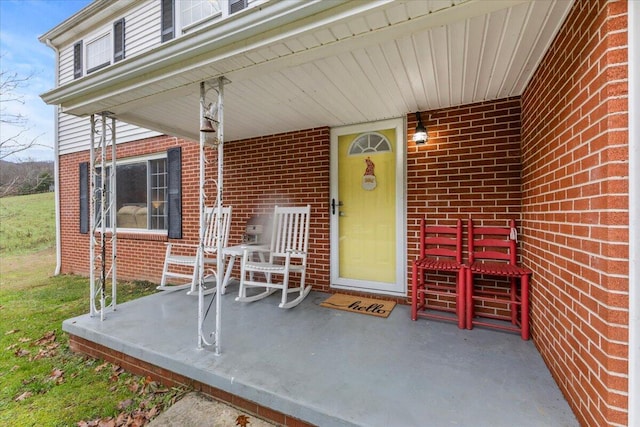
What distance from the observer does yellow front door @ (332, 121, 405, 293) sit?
11.0 ft

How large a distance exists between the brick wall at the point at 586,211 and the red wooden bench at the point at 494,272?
38cm

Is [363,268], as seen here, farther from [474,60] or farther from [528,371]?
[474,60]

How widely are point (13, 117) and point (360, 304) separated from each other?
9.63 metres

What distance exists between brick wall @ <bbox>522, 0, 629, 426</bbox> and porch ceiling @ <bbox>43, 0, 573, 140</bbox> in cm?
32

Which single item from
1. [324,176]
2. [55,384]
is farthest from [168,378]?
[324,176]

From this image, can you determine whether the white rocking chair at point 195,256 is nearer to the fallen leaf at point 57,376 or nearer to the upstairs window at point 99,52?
the fallen leaf at point 57,376

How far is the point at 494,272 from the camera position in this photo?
2.38 metres

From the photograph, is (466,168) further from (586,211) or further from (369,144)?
(586,211)

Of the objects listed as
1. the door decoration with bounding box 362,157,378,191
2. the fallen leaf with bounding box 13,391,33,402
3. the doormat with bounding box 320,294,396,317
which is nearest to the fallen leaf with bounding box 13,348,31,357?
the fallen leaf with bounding box 13,391,33,402

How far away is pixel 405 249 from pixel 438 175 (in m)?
0.89

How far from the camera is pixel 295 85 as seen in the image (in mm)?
2451

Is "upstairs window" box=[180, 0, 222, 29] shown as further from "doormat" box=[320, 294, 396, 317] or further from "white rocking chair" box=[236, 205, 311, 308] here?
"doormat" box=[320, 294, 396, 317]

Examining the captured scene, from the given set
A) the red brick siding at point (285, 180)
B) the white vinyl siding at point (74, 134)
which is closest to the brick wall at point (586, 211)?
the red brick siding at point (285, 180)

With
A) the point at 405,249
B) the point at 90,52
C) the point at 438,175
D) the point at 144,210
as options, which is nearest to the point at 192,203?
the point at 144,210
